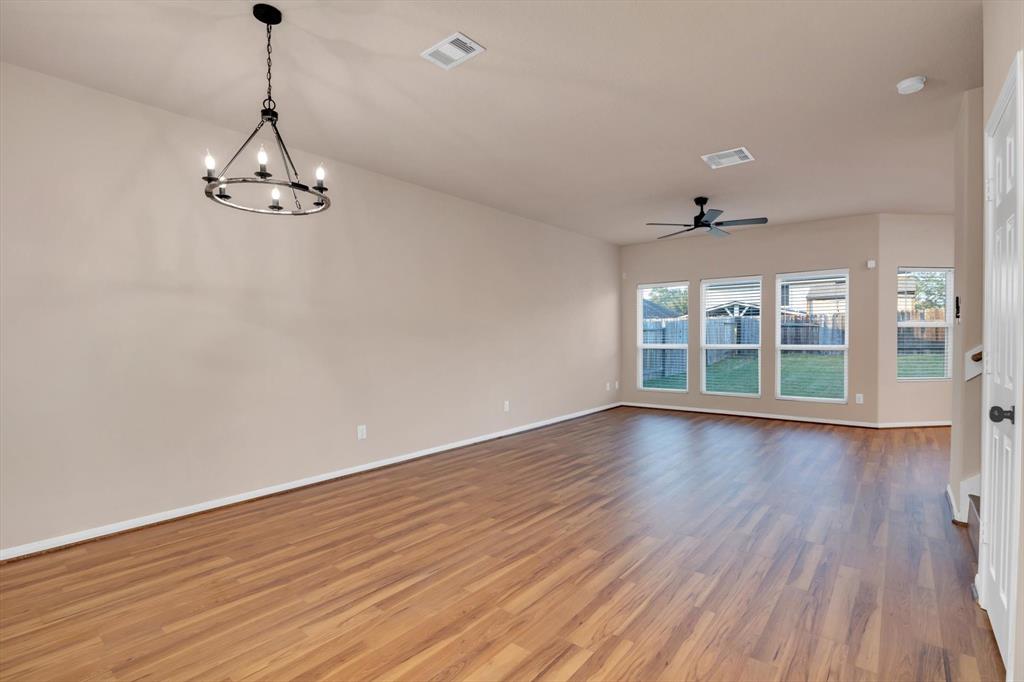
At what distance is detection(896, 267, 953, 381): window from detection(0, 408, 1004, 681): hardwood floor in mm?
3047

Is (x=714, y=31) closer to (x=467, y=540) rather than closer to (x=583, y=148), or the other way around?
(x=583, y=148)

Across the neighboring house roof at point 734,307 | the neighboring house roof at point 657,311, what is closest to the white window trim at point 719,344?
the neighboring house roof at point 734,307

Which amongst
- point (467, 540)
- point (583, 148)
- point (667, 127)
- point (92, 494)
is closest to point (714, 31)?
point (667, 127)

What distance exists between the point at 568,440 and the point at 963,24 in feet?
15.8

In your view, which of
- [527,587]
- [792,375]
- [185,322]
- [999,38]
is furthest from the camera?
[792,375]

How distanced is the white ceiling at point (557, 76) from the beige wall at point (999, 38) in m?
0.30

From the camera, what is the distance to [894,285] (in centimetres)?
668

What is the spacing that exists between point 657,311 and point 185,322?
7.19m

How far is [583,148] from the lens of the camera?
432 cm

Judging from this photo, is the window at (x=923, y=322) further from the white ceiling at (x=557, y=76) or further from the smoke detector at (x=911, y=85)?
the smoke detector at (x=911, y=85)

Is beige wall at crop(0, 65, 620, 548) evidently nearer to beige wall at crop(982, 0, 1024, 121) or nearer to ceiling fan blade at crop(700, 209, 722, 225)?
ceiling fan blade at crop(700, 209, 722, 225)

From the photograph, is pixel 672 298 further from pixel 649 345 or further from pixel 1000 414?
pixel 1000 414

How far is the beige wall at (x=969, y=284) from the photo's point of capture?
3240mm

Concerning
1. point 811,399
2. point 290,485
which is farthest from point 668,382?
point 290,485
